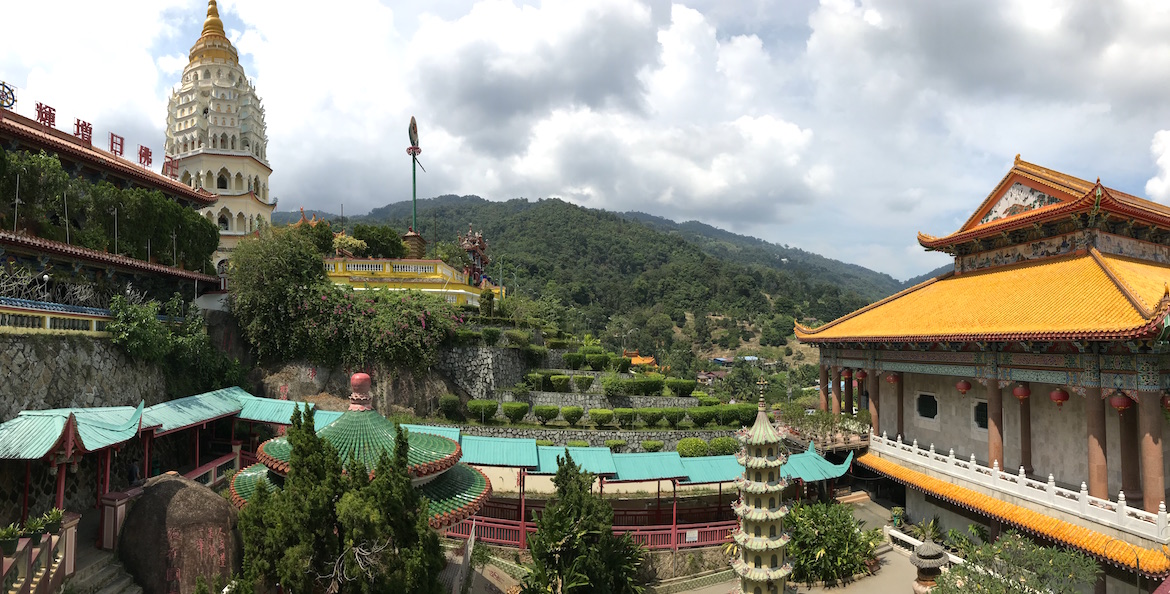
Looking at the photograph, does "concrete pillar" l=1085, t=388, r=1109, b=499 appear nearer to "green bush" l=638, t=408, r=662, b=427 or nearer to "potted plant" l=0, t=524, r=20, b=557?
"green bush" l=638, t=408, r=662, b=427

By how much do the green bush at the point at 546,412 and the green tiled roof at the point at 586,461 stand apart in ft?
30.9

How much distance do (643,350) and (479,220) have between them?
116533mm

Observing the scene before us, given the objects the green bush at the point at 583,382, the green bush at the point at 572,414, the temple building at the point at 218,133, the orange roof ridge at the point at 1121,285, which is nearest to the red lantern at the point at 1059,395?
the orange roof ridge at the point at 1121,285

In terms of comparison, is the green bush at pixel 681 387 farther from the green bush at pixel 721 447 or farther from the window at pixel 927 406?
the window at pixel 927 406

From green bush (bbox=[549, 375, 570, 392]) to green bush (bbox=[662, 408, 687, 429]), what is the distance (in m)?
4.93

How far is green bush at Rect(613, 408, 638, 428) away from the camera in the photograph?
1045 inches

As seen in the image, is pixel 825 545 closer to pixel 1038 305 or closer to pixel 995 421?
pixel 995 421

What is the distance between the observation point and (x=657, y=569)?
15391mm

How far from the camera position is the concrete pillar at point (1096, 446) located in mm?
12906

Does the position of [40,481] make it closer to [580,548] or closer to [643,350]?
[580,548]

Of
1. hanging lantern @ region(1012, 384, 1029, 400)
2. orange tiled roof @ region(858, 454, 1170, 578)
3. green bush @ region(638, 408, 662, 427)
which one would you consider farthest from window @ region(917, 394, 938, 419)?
green bush @ region(638, 408, 662, 427)

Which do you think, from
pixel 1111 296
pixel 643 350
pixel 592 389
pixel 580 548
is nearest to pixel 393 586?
pixel 580 548

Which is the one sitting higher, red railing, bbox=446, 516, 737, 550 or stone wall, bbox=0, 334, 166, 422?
stone wall, bbox=0, 334, 166, 422

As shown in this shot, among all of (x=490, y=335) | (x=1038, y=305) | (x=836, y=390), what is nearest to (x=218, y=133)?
(x=490, y=335)
